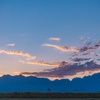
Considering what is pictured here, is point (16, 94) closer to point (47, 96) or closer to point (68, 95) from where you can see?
point (47, 96)

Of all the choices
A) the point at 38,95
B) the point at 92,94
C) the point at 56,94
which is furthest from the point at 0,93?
the point at 92,94

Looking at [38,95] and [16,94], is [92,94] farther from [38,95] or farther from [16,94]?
[16,94]

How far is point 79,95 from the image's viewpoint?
47906 mm

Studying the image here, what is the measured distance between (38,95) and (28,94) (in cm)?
251

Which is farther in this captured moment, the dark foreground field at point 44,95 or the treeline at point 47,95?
the treeline at point 47,95

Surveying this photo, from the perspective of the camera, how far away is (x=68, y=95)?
4803cm

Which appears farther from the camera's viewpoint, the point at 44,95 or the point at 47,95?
the point at 44,95

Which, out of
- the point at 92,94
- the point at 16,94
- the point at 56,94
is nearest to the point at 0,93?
the point at 16,94

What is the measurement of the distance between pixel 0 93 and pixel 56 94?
1424cm

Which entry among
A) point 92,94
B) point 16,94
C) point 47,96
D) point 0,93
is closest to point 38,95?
point 47,96

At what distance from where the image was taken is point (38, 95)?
4856 centimetres

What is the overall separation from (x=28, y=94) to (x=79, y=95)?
495 inches

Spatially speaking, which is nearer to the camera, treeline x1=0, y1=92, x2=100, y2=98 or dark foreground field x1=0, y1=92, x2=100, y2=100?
dark foreground field x1=0, y1=92, x2=100, y2=100

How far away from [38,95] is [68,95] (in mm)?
7393
